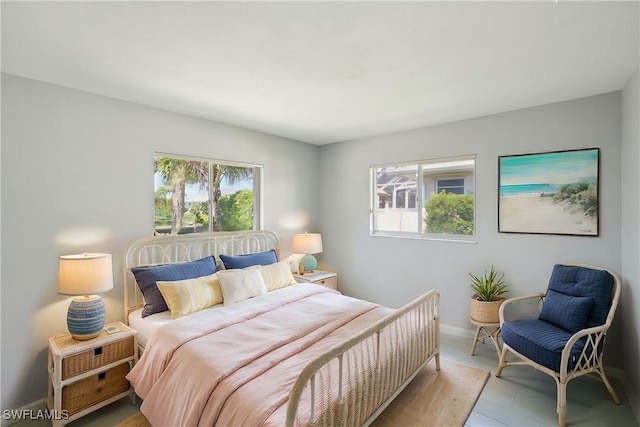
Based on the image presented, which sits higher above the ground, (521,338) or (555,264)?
(555,264)

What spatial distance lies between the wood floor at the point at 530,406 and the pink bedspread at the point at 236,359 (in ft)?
1.44

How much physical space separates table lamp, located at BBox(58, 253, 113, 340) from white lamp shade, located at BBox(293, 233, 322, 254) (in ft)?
7.54

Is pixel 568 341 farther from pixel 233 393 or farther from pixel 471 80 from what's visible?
pixel 233 393

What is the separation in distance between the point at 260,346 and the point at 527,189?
2.95 m

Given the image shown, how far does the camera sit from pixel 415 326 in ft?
7.91

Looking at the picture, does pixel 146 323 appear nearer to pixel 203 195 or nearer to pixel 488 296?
pixel 203 195

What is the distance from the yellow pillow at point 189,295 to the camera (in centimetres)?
250

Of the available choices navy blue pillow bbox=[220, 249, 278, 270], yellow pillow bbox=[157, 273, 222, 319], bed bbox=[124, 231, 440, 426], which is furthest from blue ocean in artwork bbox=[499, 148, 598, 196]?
yellow pillow bbox=[157, 273, 222, 319]

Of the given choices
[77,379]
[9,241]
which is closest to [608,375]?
[77,379]

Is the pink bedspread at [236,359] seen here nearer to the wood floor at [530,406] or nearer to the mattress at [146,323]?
the mattress at [146,323]

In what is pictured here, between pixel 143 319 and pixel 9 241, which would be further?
pixel 143 319

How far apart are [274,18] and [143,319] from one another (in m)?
2.47

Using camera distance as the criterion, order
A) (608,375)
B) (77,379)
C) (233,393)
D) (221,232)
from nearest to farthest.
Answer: (233,393)
(77,379)
(608,375)
(221,232)

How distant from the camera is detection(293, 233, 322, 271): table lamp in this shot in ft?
13.5
